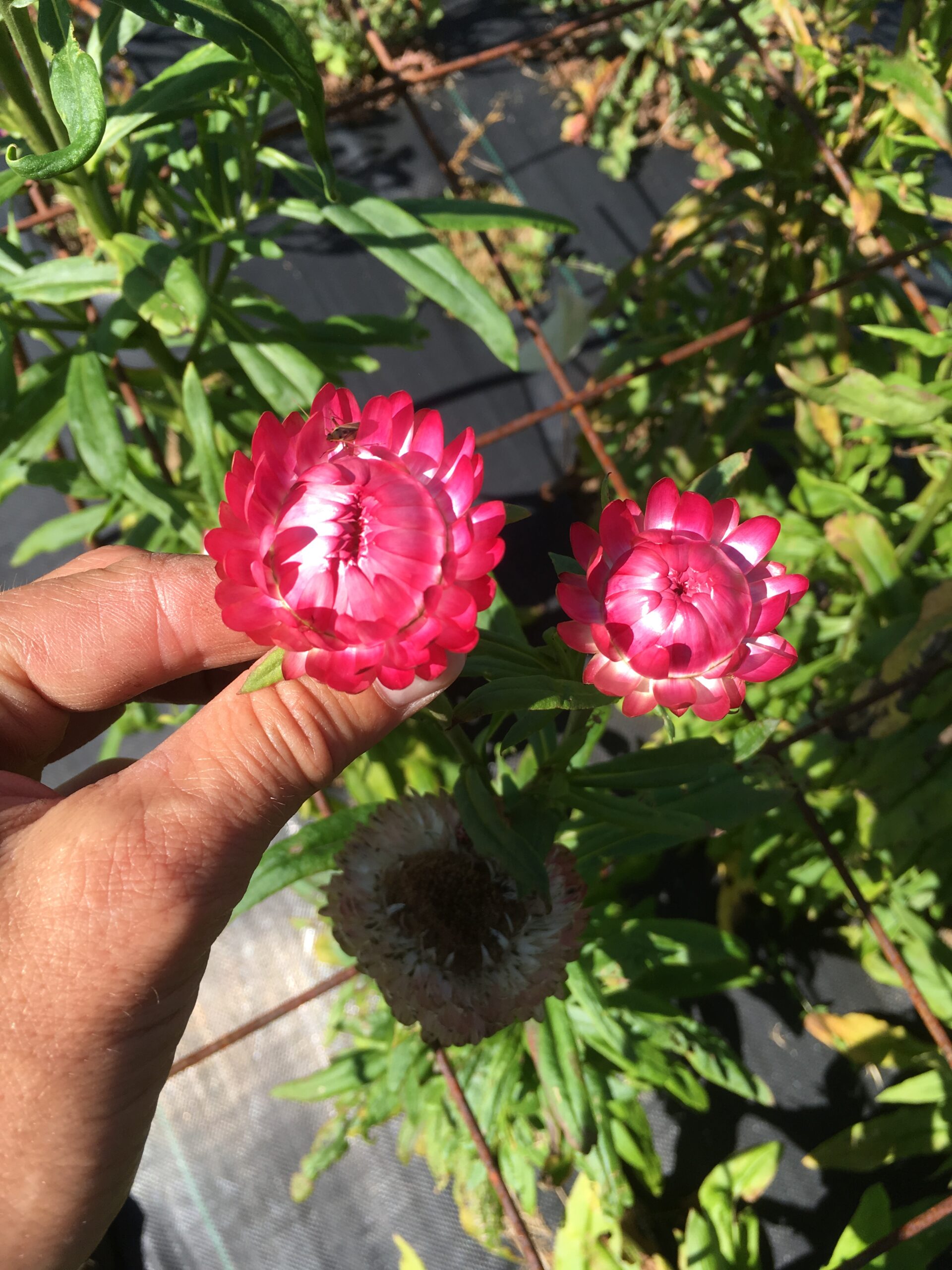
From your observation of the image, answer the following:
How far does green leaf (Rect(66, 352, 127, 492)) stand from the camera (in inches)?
53.4

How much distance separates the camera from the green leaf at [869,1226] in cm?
161

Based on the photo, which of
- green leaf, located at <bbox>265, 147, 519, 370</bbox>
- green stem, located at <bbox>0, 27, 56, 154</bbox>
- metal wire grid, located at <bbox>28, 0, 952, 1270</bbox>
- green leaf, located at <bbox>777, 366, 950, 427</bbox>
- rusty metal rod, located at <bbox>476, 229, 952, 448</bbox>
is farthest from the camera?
rusty metal rod, located at <bbox>476, 229, 952, 448</bbox>

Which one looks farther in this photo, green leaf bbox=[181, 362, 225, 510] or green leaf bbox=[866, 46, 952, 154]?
green leaf bbox=[866, 46, 952, 154]

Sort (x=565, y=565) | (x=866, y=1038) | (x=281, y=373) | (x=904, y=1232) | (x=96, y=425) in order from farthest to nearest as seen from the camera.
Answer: (x=866, y=1038) < (x=281, y=373) < (x=96, y=425) < (x=904, y=1232) < (x=565, y=565)

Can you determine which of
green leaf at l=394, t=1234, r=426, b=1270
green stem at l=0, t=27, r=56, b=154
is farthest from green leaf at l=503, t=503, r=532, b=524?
green leaf at l=394, t=1234, r=426, b=1270

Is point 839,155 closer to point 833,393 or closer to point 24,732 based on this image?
point 833,393

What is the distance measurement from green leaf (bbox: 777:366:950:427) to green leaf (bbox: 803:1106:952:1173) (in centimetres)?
145

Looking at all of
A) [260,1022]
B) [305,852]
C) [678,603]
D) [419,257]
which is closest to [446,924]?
[305,852]

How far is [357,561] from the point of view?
0.69 metres

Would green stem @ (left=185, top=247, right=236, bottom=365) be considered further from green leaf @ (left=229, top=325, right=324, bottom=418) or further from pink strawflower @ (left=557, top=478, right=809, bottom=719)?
pink strawflower @ (left=557, top=478, right=809, bottom=719)

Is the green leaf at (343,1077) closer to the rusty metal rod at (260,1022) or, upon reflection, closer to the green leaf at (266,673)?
the rusty metal rod at (260,1022)

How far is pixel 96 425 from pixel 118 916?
2.89ft

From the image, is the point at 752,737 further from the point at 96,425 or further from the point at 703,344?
the point at 96,425

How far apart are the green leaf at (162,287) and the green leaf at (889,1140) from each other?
2.11m
